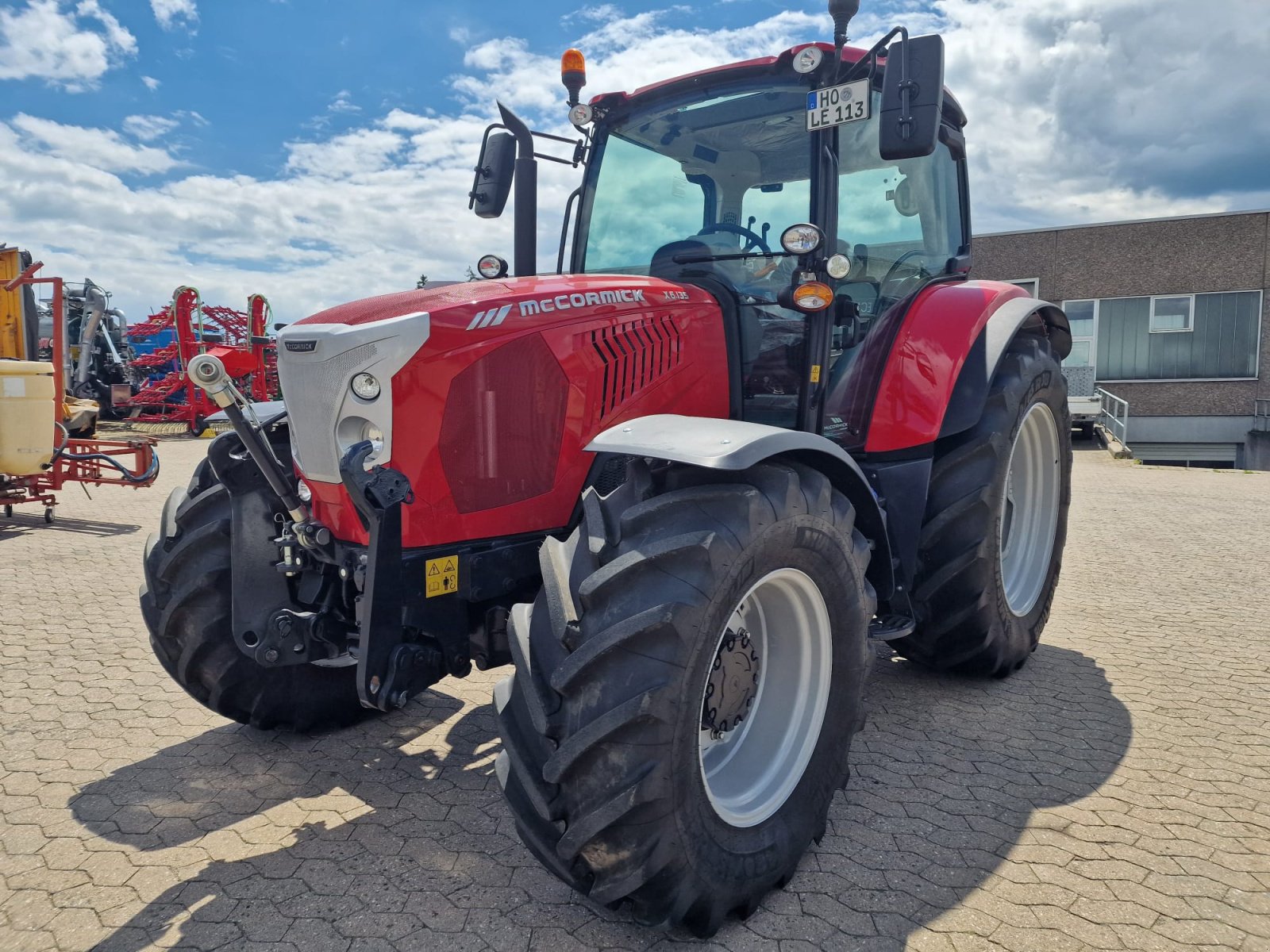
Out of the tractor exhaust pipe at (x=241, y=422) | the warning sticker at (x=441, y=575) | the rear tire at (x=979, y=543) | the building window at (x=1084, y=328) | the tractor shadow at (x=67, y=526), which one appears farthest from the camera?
the building window at (x=1084, y=328)

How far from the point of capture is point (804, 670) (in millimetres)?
2602

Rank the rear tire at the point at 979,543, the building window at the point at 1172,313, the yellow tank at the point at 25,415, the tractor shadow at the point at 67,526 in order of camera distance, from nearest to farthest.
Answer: the rear tire at the point at 979,543
the yellow tank at the point at 25,415
the tractor shadow at the point at 67,526
the building window at the point at 1172,313

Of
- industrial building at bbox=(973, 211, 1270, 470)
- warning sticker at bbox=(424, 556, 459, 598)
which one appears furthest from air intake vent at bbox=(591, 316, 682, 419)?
industrial building at bbox=(973, 211, 1270, 470)

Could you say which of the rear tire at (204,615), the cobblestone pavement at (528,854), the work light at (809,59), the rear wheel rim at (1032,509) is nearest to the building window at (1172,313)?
the cobblestone pavement at (528,854)

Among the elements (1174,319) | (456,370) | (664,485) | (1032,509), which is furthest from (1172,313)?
(456,370)

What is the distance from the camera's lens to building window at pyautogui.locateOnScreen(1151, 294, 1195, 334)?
1906 cm

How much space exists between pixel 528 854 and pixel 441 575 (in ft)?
2.78

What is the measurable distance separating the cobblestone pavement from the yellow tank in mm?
3833

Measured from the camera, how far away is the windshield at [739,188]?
330cm

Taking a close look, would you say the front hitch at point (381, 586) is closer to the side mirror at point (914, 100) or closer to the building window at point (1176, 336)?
the side mirror at point (914, 100)

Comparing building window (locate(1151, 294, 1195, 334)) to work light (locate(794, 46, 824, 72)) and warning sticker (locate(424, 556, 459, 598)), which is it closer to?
work light (locate(794, 46, 824, 72))

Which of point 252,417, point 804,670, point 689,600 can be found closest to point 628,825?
point 689,600

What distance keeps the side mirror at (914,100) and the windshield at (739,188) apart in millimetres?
526

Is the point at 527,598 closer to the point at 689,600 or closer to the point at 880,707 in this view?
the point at 689,600
